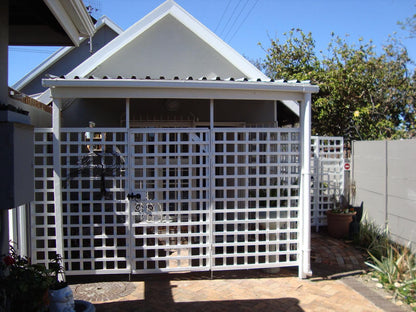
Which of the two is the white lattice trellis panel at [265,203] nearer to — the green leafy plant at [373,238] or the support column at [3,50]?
the green leafy plant at [373,238]

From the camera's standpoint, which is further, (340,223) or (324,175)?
(324,175)

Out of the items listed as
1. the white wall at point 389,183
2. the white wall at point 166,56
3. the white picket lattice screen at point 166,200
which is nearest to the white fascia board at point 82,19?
the white picket lattice screen at point 166,200

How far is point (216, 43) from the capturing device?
742 centimetres

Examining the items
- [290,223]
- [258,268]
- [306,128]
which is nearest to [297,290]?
[258,268]

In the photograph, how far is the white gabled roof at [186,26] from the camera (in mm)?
7047

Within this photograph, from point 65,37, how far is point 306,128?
3.65 metres

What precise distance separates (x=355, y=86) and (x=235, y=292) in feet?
27.2

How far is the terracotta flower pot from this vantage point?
293 inches

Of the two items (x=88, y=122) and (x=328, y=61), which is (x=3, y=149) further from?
(x=328, y=61)

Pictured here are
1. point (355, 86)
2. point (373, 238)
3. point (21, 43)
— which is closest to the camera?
point (21, 43)

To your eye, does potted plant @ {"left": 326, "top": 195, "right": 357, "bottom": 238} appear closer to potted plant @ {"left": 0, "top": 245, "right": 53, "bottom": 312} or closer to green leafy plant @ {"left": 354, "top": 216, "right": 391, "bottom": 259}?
green leafy plant @ {"left": 354, "top": 216, "right": 391, "bottom": 259}

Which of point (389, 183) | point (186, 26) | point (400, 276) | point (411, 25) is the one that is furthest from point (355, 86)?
point (400, 276)

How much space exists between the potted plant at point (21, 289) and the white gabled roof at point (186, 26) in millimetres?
4900

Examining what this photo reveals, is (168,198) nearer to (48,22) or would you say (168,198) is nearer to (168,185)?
(168,185)
